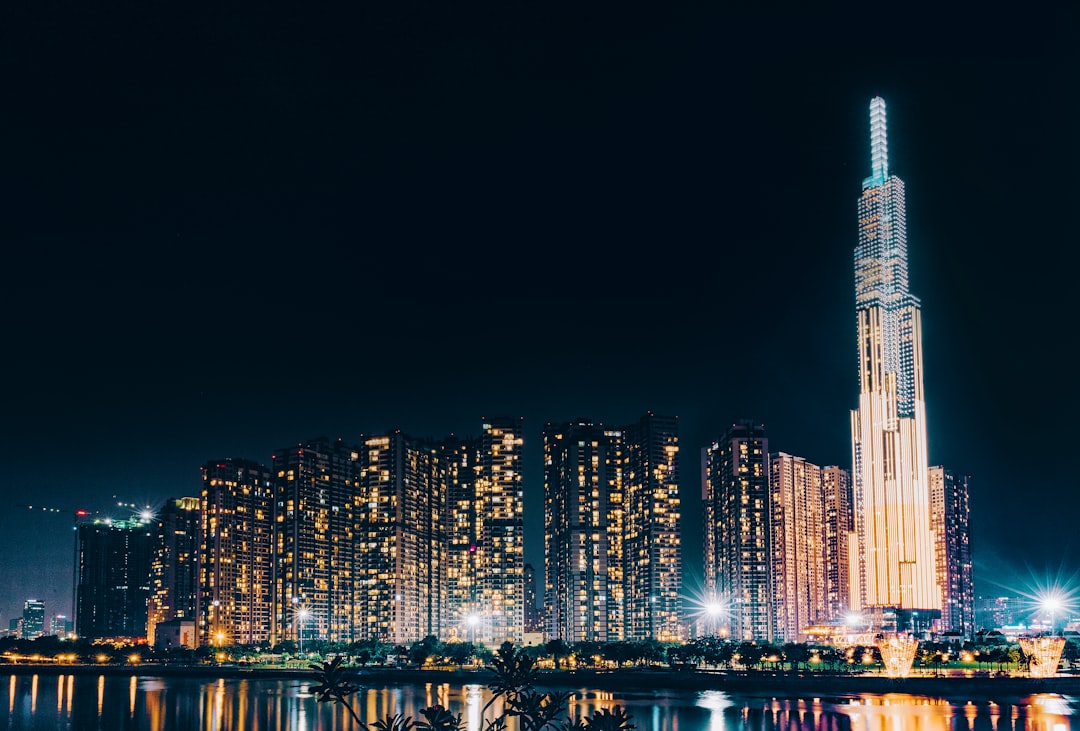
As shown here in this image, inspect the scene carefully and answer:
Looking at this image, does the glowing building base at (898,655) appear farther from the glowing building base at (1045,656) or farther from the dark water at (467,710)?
the glowing building base at (1045,656)

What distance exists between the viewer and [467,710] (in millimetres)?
120562

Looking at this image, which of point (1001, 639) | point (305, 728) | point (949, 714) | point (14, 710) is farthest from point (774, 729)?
point (1001, 639)

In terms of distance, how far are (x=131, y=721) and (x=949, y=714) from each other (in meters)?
75.6

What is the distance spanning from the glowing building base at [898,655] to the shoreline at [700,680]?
5.82ft

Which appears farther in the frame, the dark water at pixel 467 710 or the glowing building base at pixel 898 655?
the glowing building base at pixel 898 655

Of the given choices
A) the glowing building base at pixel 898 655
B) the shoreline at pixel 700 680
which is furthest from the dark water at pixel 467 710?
the glowing building base at pixel 898 655

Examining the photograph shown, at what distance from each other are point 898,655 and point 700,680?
24.7 meters

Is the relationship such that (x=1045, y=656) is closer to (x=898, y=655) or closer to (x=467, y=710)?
(x=898, y=655)

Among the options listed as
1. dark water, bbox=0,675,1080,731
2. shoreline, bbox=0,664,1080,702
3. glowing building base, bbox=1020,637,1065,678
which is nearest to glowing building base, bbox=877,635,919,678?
shoreline, bbox=0,664,1080,702

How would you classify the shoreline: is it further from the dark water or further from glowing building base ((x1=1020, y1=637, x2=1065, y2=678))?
the dark water

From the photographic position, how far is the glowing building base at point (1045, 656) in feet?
438

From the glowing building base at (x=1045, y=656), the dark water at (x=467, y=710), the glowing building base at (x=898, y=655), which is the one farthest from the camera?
the glowing building base at (x=898, y=655)

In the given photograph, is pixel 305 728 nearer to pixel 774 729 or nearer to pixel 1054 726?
pixel 774 729

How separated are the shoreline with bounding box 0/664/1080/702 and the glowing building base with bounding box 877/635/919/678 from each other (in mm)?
1775
